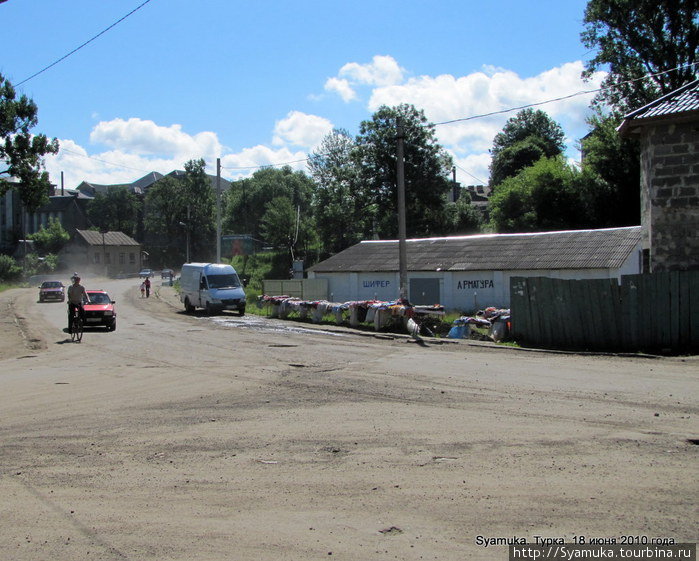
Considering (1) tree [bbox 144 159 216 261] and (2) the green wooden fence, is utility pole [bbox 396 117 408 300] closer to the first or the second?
(2) the green wooden fence

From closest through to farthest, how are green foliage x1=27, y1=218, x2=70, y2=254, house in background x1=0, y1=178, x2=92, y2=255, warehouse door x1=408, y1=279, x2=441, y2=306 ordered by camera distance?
warehouse door x1=408, y1=279, x2=441, y2=306, green foliage x1=27, y1=218, x2=70, y2=254, house in background x1=0, y1=178, x2=92, y2=255

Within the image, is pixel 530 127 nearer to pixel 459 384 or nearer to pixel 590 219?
pixel 590 219

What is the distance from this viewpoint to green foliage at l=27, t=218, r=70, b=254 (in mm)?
92375

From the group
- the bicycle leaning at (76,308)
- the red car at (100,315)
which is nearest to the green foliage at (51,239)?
the red car at (100,315)

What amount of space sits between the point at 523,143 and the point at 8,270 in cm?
5968

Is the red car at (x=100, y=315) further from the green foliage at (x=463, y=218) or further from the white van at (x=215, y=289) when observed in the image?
the green foliage at (x=463, y=218)

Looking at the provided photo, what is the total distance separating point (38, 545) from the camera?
4.45 meters

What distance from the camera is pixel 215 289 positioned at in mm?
31516

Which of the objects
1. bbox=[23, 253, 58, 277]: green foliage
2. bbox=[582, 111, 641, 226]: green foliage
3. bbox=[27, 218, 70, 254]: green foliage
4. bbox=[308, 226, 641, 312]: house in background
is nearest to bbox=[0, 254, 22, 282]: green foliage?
bbox=[23, 253, 58, 277]: green foliage

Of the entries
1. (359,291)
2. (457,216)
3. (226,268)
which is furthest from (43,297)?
(457,216)

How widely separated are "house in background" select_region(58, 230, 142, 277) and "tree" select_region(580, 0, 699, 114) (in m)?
72.8

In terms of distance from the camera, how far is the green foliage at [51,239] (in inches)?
3637

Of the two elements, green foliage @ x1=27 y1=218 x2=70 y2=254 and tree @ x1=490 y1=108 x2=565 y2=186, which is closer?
tree @ x1=490 y1=108 x2=565 y2=186

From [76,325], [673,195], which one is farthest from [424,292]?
[76,325]
